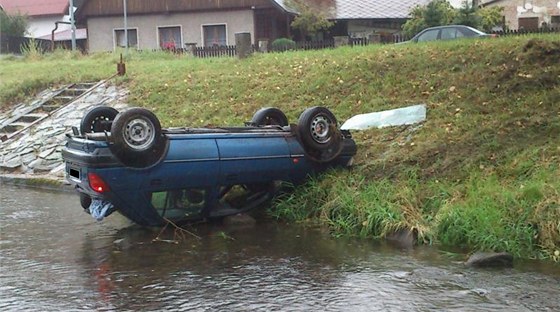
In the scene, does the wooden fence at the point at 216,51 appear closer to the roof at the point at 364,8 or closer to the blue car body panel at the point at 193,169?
the roof at the point at 364,8

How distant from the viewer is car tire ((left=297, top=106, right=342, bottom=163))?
11.8 metres

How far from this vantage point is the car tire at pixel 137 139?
33.7ft

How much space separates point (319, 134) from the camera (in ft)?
39.3

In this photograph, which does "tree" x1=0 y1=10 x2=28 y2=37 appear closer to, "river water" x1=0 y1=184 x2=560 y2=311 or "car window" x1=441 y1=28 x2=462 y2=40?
"car window" x1=441 y1=28 x2=462 y2=40

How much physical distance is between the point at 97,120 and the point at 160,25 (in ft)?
89.5

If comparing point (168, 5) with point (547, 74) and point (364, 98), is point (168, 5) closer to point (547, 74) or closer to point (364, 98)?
point (364, 98)

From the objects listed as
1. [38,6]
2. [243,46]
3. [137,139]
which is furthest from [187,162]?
[38,6]

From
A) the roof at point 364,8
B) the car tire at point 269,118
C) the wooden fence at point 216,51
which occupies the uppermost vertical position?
the roof at point 364,8

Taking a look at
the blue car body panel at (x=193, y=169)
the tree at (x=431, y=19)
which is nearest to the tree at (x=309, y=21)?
the tree at (x=431, y=19)

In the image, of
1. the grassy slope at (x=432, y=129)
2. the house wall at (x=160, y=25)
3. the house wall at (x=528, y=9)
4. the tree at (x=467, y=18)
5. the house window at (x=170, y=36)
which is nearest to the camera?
the grassy slope at (x=432, y=129)

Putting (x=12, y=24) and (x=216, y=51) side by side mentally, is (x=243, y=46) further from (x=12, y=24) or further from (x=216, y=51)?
(x=12, y=24)

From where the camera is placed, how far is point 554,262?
905 cm

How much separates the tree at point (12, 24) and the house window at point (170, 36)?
33.6ft

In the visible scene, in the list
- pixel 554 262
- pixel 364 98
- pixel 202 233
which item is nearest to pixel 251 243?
pixel 202 233
